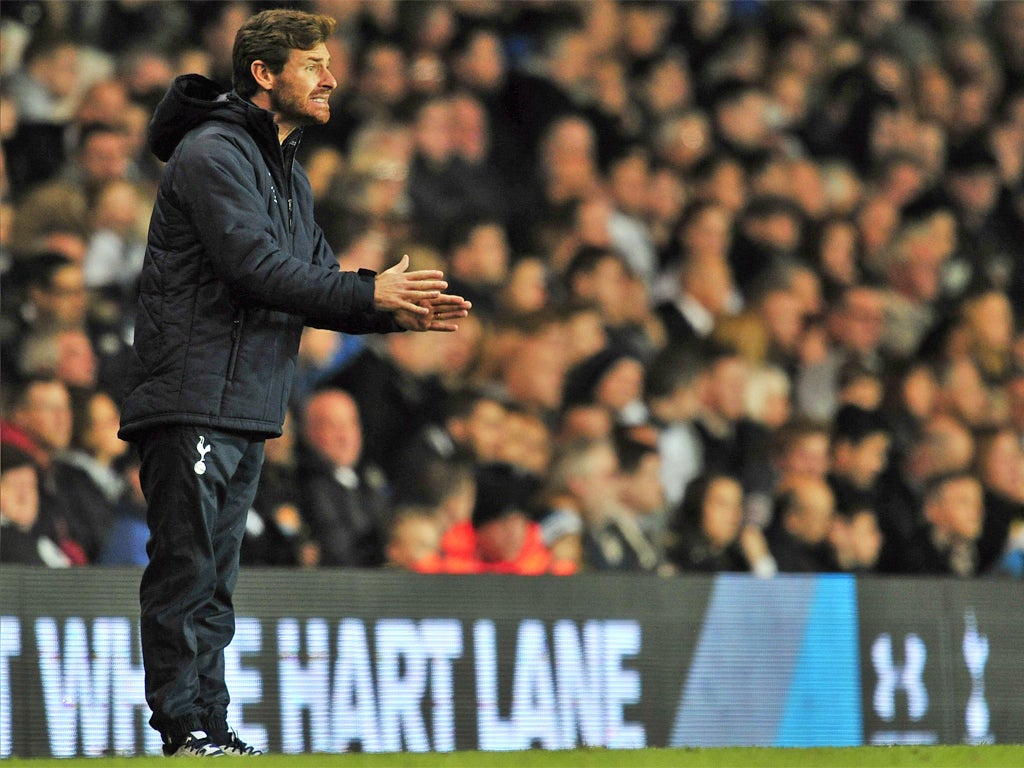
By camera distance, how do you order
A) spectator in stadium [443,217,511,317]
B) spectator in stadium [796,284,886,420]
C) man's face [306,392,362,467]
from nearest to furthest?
man's face [306,392,362,467] < spectator in stadium [443,217,511,317] < spectator in stadium [796,284,886,420]

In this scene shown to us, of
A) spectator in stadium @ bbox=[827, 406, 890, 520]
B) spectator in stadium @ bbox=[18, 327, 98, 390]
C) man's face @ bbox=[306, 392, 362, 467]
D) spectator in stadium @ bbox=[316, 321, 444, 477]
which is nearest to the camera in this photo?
spectator in stadium @ bbox=[18, 327, 98, 390]

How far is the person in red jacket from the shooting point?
6.08 m

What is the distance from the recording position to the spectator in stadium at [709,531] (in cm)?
654

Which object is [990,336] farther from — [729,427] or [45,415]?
[45,415]

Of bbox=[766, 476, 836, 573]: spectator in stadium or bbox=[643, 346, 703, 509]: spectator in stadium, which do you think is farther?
bbox=[643, 346, 703, 509]: spectator in stadium

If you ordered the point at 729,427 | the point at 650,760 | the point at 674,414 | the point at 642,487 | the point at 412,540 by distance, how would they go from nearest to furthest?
→ 1. the point at 650,760
2. the point at 412,540
3. the point at 642,487
4. the point at 674,414
5. the point at 729,427

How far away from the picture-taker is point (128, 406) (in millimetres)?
3430

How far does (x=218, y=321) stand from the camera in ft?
11.3

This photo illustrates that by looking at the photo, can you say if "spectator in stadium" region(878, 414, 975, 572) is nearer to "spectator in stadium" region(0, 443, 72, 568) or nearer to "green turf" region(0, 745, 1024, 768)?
"spectator in stadium" region(0, 443, 72, 568)

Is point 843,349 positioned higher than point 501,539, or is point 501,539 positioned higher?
point 843,349

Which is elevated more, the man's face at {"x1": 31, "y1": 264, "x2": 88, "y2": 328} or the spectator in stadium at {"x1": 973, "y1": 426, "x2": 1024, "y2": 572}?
the man's face at {"x1": 31, "y1": 264, "x2": 88, "y2": 328}

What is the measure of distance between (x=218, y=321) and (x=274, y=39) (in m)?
0.62

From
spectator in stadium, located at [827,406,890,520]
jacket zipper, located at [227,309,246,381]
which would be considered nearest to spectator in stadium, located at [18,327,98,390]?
jacket zipper, located at [227,309,246,381]

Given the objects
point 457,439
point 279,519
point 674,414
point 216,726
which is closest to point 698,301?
point 674,414
